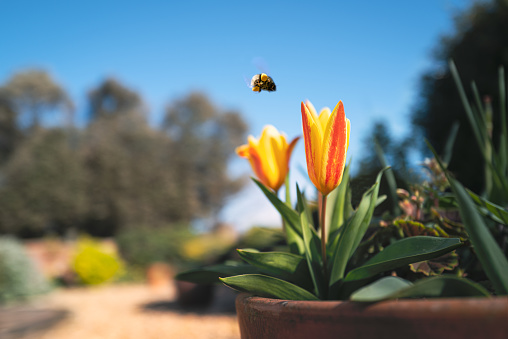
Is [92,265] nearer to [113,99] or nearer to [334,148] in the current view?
[334,148]

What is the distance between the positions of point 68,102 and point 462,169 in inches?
1035

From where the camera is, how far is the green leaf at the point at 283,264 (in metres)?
0.77

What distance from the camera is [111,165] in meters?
18.4

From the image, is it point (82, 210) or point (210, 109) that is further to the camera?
point (210, 109)

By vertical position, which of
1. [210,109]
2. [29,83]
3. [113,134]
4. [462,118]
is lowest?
[462,118]

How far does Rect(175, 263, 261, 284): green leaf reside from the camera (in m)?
0.87

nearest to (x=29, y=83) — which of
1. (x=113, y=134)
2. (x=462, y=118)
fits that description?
(x=113, y=134)

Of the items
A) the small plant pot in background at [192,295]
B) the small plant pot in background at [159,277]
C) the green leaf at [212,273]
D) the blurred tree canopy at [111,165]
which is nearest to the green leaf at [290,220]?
the green leaf at [212,273]

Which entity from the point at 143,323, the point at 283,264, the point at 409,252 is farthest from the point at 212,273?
the point at 143,323

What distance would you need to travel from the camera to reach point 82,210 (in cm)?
1719

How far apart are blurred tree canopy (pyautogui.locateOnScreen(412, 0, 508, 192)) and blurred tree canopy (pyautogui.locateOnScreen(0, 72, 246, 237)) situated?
14709 mm

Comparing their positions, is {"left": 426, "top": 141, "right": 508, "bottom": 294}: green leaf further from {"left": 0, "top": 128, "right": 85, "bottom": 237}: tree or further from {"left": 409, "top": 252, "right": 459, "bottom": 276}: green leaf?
{"left": 0, "top": 128, "right": 85, "bottom": 237}: tree

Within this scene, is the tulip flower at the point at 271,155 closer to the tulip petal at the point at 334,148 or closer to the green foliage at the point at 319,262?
the green foliage at the point at 319,262

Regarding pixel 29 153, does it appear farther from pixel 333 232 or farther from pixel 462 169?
pixel 333 232
